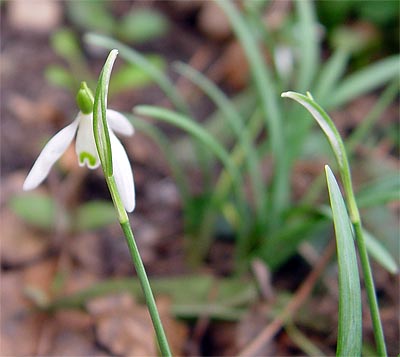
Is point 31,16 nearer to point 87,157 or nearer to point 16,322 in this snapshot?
point 16,322

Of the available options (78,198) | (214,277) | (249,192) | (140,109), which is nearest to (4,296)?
(78,198)

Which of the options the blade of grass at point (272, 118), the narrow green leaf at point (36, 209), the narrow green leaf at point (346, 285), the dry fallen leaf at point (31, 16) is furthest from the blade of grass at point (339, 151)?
the dry fallen leaf at point (31, 16)

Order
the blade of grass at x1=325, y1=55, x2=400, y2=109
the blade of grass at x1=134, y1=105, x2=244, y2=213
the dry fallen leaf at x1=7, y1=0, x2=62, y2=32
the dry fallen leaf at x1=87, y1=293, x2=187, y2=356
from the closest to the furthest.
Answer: the blade of grass at x1=134, y1=105, x2=244, y2=213 < the dry fallen leaf at x1=87, y1=293, x2=187, y2=356 < the blade of grass at x1=325, y1=55, x2=400, y2=109 < the dry fallen leaf at x1=7, y1=0, x2=62, y2=32

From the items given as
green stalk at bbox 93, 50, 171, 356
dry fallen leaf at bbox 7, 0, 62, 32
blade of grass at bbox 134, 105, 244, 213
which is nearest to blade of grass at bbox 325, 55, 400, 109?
blade of grass at bbox 134, 105, 244, 213

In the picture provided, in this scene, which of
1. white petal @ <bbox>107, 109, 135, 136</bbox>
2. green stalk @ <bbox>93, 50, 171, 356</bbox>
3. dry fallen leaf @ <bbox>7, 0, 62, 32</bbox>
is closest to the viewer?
green stalk @ <bbox>93, 50, 171, 356</bbox>

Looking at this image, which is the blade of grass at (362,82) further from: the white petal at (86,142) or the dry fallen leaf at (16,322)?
the dry fallen leaf at (16,322)

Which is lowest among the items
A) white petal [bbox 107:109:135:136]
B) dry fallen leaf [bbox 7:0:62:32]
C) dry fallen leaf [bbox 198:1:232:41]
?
white petal [bbox 107:109:135:136]

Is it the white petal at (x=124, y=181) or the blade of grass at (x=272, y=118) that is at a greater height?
the blade of grass at (x=272, y=118)

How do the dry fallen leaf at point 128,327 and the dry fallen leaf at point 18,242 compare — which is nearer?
the dry fallen leaf at point 128,327

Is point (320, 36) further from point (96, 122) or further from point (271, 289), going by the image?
point (96, 122)

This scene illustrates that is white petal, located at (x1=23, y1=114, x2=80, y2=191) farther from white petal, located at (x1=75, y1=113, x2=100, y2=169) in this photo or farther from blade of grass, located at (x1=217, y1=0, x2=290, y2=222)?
blade of grass, located at (x1=217, y1=0, x2=290, y2=222)
